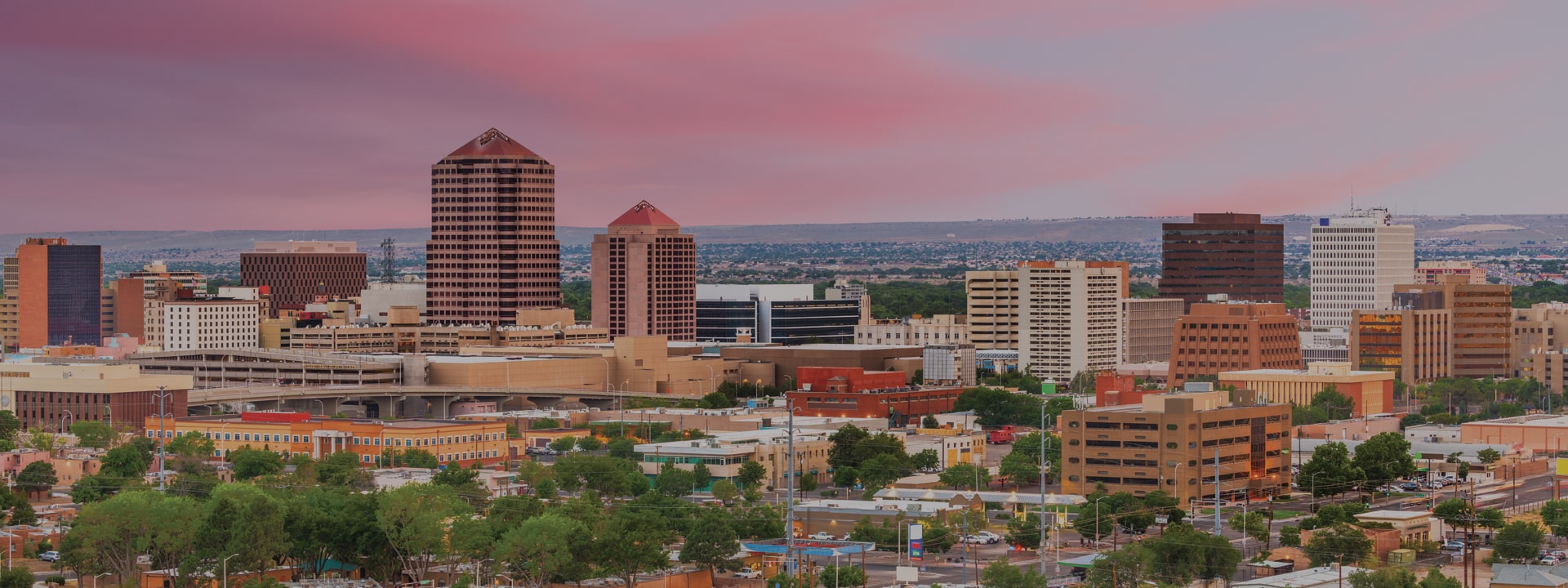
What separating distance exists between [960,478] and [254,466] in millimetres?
40737

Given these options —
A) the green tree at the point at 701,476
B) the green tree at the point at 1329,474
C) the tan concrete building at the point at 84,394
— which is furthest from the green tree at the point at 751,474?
the tan concrete building at the point at 84,394

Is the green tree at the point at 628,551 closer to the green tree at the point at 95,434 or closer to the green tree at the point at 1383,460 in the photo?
the green tree at the point at 1383,460

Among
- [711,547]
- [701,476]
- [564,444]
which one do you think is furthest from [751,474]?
[711,547]

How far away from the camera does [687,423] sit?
18725 centimetres

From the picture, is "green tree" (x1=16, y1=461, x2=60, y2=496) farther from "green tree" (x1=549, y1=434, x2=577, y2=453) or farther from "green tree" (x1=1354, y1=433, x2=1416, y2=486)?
"green tree" (x1=1354, y1=433, x2=1416, y2=486)

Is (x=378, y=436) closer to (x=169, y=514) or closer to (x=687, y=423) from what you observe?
(x=687, y=423)

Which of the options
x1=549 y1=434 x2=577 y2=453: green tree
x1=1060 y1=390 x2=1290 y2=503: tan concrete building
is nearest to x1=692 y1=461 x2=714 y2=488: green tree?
x1=1060 y1=390 x2=1290 y2=503: tan concrete building

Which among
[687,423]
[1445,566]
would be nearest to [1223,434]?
[1445,566]

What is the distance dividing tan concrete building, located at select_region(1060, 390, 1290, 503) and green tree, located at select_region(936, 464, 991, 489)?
20.2 feet

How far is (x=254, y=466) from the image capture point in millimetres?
148000

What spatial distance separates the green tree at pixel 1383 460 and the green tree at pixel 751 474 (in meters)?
33.3

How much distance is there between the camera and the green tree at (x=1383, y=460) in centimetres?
14988

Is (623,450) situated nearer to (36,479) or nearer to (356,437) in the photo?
(356,437)

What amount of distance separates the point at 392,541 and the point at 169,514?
9.39 meters
